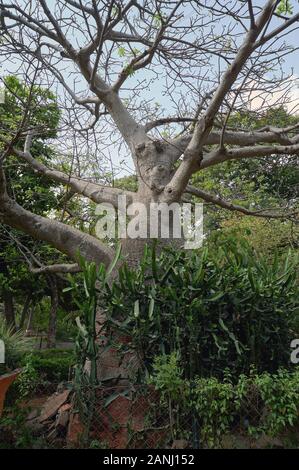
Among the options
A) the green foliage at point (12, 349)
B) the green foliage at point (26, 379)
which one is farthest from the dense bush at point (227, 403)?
the green foliage at point (12, 349)

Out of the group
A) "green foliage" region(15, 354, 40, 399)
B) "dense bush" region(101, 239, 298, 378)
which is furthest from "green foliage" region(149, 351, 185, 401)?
"green foliage" region(15, 354, 40, 399)

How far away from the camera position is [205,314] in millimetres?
3631

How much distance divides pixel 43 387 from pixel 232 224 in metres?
4.46

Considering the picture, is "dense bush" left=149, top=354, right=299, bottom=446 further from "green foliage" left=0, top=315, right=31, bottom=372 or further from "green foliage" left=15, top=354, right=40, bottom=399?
"green foliage" left=0, top=315, right=31, bottom=372

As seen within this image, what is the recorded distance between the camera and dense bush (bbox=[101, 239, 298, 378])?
141 inches

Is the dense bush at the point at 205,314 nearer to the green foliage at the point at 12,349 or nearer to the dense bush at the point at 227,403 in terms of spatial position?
the dense bush at the point at 227,403

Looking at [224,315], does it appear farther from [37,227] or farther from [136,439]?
[37,227]

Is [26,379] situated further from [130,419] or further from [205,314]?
[205,314]

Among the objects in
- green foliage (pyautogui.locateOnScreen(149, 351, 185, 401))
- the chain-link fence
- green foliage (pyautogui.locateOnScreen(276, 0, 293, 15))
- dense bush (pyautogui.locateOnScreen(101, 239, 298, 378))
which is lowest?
the chain-link fence

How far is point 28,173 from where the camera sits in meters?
9.04

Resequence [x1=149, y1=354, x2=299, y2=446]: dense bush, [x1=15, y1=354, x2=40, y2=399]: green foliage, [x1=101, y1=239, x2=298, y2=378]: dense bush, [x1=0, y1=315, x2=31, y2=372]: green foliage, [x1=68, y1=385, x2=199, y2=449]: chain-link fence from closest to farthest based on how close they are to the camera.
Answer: [x1=149, y1=354, x2=299, y2=446]: dense bush < [x1=68, y1=385, x2=199, y2=449]: chain-link fence < [x1=101, y1=239, x2=298, y2=378]: dense bush < [x1=15, y1=354, x2=40, y2=399]: green foliage < [x1=0, y1=315, x2=31, y2=372]: green foliage

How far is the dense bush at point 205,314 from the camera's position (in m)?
3.58
